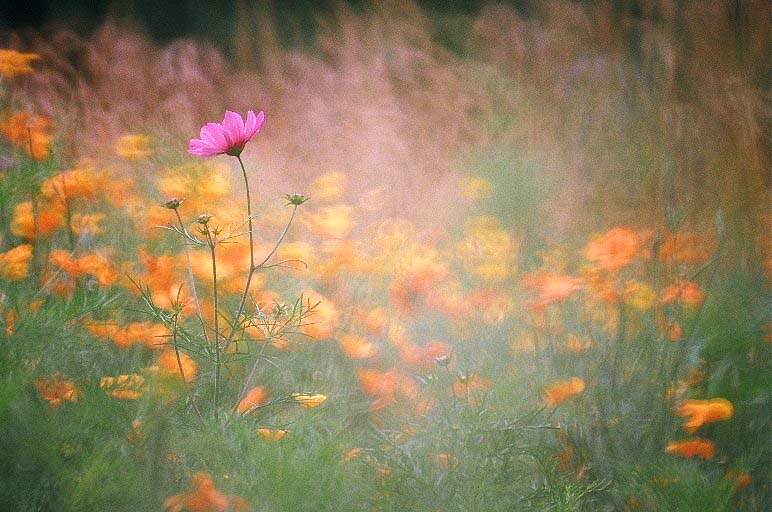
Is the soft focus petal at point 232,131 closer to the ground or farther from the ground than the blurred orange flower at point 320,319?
farther from the ground

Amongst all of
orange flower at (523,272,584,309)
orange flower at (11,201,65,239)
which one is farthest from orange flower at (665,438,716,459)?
orange flower at (11,201,65,239)

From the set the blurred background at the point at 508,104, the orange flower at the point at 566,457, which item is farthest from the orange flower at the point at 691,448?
the blurred background at the point at 508,104

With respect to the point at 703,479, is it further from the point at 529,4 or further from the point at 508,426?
the point at 529,4

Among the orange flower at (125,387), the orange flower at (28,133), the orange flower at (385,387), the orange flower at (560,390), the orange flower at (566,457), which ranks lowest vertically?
the orange flower at (566,457)

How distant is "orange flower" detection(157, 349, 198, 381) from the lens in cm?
97

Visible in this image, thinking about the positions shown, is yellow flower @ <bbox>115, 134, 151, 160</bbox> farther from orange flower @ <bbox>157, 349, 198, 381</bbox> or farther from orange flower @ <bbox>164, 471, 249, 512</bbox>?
orange flower @ <bbox>164, 471, 249, 512</bbox>

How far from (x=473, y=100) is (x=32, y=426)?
1.21 m

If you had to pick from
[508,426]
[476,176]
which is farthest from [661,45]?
[508,426]

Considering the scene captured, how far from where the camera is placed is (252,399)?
1.06 m

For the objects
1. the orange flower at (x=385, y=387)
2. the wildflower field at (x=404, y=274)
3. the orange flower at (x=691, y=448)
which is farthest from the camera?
the orange flower at (x=385, y=387)

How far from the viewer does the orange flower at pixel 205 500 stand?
806mm

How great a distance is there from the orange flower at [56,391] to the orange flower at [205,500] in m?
0.18

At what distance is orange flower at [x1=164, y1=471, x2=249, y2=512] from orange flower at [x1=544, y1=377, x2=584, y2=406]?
A: 1.43ft

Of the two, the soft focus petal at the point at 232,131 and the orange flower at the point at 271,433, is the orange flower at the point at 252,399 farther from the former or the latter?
the soft focus petal at the point at 232,131
